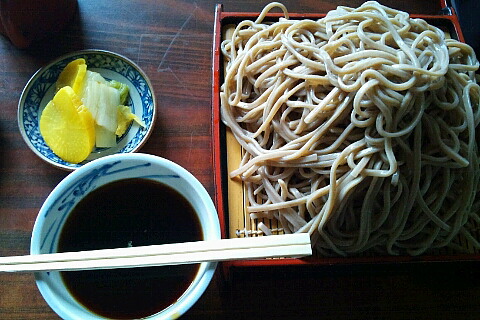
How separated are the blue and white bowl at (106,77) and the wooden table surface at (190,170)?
0.22 feet

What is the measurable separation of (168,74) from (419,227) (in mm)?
874

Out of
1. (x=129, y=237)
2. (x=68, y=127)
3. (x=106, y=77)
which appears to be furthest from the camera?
(x=106, y=77)

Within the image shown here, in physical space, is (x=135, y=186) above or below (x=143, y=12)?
below

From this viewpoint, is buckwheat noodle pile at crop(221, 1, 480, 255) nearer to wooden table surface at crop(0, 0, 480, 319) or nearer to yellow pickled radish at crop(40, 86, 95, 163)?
wooden table surface at crop(0, 0, 480, 319)

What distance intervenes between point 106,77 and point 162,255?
0.71 metres

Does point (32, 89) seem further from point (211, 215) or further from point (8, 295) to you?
point (211, 215)

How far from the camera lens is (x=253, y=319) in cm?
117

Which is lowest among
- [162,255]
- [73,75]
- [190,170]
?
[190,170]

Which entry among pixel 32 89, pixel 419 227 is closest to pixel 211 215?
pixel 419 227

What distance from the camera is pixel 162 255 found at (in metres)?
0.87

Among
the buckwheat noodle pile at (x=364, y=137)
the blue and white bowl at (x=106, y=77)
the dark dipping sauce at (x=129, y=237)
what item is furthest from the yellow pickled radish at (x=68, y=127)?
the buckwheat noodle pile at (x=364, y=137)

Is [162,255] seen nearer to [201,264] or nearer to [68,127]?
[201,264]

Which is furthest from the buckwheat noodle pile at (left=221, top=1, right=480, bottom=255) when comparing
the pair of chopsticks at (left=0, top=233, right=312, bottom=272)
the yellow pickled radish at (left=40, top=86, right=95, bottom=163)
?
the yellow pickled radish at (left=40, top=86, right=95, bottom=163)

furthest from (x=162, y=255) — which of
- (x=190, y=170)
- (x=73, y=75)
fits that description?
(x=73, y=75)
